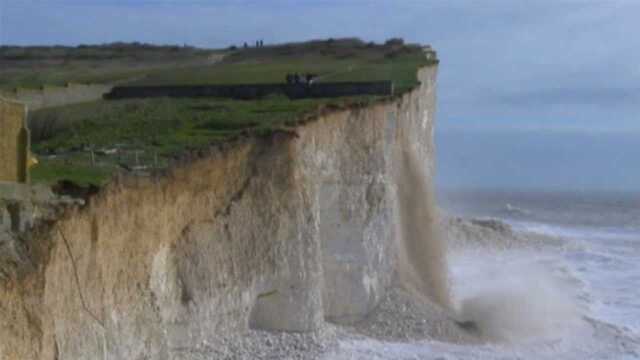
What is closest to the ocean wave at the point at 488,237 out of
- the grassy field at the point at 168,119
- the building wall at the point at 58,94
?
the grassy field at the point at 168,119

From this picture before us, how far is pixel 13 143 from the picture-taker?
14.6m

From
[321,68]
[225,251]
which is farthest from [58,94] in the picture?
[225,251]

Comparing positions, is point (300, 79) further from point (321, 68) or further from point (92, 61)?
point (92, 61)

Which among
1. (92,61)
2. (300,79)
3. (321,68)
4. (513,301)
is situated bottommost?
(513,301)

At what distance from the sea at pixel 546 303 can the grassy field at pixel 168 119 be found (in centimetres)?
460

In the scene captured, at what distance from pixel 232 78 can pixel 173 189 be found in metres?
19.4

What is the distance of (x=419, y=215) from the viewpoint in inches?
1220

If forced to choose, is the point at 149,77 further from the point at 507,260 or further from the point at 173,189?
the point at 173,189

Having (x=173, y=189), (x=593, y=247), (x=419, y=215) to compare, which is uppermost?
(x=173, y=189)

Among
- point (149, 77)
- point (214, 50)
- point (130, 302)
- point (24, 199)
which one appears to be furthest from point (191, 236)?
point (214, 50)

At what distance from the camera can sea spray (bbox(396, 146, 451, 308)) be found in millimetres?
29734

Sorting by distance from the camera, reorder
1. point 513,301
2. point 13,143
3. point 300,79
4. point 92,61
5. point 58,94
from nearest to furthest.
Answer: point 13,143
point 513,301
point 58,94
point 300,79
point 92,61

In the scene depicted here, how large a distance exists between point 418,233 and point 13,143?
17.3 m

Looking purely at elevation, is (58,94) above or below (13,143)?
below
